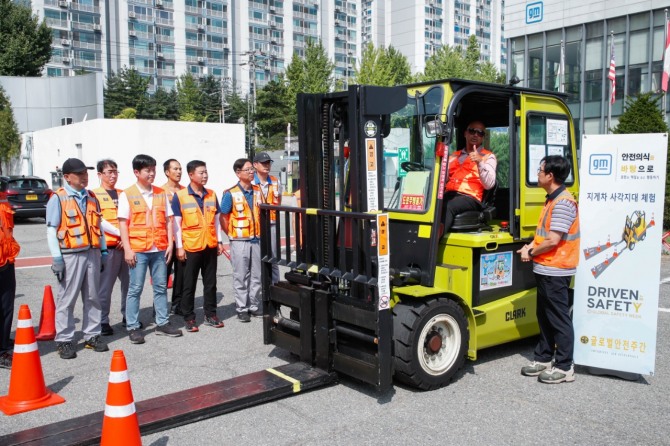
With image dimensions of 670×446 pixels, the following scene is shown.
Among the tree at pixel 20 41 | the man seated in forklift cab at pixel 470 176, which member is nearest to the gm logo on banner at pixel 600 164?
the man seated in forklift cab at pixel 470 176

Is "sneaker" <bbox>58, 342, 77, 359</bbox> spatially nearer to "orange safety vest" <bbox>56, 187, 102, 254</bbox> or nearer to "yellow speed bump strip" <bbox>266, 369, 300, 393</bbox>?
"orange safety vest" <bbox>56, 187, 102, 254</bbox>

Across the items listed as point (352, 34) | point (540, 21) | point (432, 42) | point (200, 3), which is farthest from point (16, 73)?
point (432, 42)

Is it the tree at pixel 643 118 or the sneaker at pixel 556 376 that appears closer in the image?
the sneaker at pixel 556 376

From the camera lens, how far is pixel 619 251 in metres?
5.16

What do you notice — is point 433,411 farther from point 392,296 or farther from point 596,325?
point 596,325

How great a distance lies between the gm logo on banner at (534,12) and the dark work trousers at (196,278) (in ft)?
117

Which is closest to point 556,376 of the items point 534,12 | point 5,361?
point 5,361

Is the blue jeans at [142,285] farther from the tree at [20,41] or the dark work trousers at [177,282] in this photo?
the tree at [20,41]

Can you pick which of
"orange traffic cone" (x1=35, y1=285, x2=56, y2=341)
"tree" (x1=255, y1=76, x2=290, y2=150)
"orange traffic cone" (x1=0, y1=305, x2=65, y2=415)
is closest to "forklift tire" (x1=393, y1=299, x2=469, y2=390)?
"orange traffic cone" (x1=0, y1=305, x2=65, y2=415)

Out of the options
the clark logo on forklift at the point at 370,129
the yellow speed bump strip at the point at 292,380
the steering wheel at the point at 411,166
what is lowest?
the yellow speed bump strip at the point at 292,380

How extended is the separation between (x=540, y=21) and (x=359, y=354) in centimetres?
3712

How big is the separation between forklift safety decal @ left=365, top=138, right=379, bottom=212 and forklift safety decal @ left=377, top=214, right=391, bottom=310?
0.33 m

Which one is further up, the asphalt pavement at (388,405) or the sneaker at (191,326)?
the sneaker at (191,326)

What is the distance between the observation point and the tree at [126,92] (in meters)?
71.7
